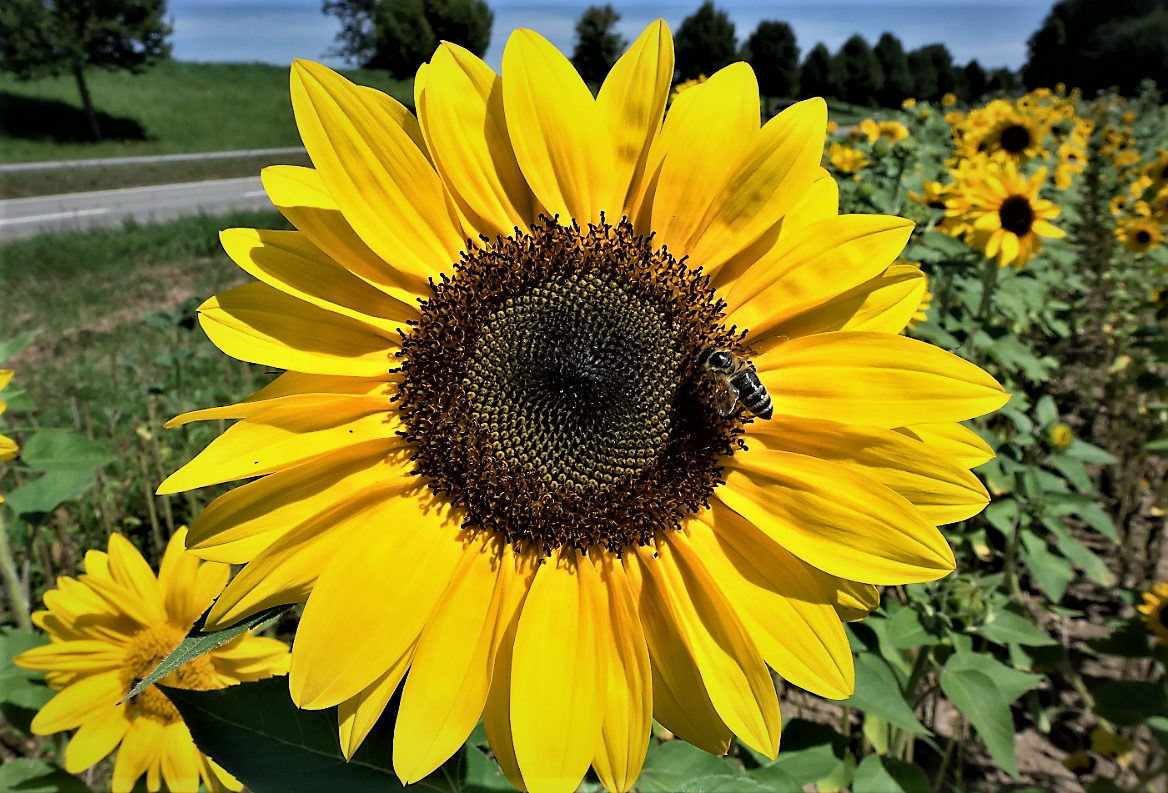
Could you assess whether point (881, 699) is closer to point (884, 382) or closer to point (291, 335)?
point (884, 382)

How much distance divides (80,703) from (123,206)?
1921 centimetres

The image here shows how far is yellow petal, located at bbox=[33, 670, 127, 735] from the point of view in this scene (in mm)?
2195

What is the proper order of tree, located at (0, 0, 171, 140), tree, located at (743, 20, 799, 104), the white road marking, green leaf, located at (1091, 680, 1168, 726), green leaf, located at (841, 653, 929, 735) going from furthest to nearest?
tree, located at (743, 20, 799, 104), tree, located at (0, 0, 171, 140), the white road marking, green leaf, located at (1091, 680, 1168, 726), green leaf, located at (841, 653, 929, 735)

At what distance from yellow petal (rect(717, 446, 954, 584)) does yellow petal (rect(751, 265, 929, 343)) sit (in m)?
0.26

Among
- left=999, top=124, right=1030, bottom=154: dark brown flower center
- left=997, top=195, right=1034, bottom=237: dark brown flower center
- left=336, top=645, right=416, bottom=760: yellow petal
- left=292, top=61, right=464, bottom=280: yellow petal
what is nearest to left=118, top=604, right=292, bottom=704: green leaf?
left=336, top=645, right=416, bottom=760: yellow petal

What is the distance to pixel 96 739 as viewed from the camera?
87.9 inches

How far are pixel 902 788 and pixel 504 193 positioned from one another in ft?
6.72

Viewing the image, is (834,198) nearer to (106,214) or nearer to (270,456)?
(270,456)

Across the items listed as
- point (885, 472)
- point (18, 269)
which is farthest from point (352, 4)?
point (885, 472)

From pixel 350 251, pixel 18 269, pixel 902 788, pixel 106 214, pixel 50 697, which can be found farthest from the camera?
pixel 106 214

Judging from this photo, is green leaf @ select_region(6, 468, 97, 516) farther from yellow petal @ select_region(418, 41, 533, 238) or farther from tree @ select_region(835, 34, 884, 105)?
tree @ select_region(835, 34, 884, 105)

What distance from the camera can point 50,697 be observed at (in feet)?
8.01

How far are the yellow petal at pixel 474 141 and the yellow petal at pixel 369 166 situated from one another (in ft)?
0.15

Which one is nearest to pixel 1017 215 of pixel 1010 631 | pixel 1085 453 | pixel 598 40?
pixel 1085 453
